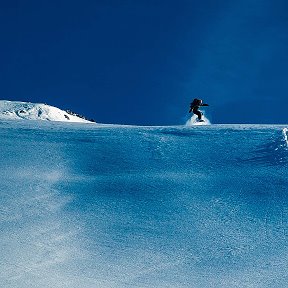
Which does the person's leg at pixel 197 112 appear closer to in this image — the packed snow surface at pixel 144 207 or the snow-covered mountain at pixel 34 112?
the packed snow surface at pixel 144 207

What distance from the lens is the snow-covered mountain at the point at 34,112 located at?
36.0 m

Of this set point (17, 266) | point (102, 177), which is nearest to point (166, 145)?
point (102, 177)

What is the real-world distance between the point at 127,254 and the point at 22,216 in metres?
1.53

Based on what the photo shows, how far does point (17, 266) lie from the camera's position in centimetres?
519

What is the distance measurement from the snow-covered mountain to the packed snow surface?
26.7 m

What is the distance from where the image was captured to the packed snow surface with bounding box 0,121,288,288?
17.0ft

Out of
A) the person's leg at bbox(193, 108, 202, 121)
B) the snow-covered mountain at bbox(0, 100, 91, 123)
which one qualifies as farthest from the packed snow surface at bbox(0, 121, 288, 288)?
the snow-covered mountain at bbox(0, 100, 91, 123)

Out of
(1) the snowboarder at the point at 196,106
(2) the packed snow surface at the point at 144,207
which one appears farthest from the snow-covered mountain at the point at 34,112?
(2) the packed snow surface at the point at 144,207

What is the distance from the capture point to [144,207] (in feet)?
21.9

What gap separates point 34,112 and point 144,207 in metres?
31.5

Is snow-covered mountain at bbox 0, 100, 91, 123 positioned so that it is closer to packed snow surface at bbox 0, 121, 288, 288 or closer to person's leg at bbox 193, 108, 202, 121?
person's leg at bbox 193, 108, 202, 121

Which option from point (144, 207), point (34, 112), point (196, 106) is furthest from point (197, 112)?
point (34, 112)

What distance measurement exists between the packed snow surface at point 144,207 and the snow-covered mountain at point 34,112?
26688mm

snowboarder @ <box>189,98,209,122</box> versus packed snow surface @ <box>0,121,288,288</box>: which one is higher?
snowboarder @ <box>189,98,209,122</box>
